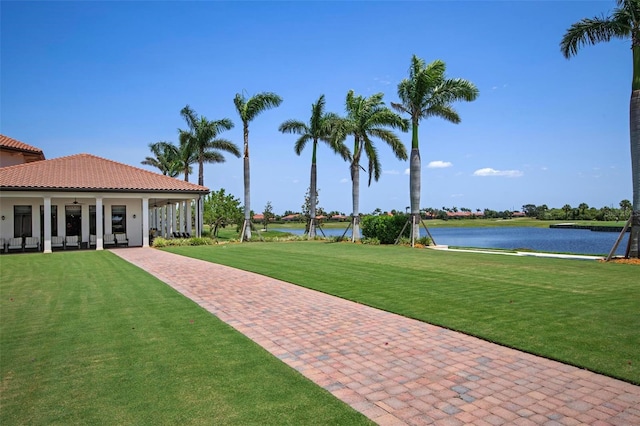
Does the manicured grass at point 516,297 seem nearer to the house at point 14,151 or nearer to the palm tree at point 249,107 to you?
the palm tree at point 249,107

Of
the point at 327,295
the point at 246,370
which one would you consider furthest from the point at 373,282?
the point at 246,370

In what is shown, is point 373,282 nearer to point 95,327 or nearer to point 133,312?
point 133,312

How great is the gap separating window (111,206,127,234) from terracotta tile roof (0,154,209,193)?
1961 mm

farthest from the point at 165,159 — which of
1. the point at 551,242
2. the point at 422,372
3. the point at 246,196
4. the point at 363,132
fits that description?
the point at 422,372

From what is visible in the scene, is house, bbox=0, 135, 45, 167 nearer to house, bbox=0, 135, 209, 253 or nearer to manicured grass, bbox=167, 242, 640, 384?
house, bbox=0, 135, 209, 253

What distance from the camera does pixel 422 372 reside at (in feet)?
15.3

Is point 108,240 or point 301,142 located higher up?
point 301,142

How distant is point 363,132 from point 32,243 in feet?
66.1

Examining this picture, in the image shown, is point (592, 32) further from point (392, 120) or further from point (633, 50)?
point (392, 120)

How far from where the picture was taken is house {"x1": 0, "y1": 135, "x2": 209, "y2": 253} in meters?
22.8

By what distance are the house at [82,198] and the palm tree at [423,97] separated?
13.1 m

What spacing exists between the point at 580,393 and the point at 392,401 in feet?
5.92

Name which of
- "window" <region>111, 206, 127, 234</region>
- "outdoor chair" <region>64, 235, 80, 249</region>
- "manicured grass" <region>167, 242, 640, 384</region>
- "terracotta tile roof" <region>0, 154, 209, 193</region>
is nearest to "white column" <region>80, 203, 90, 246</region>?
"outdoor chair" <region>64, 235, 80, 249</region>

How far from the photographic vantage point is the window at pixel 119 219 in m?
26.6
